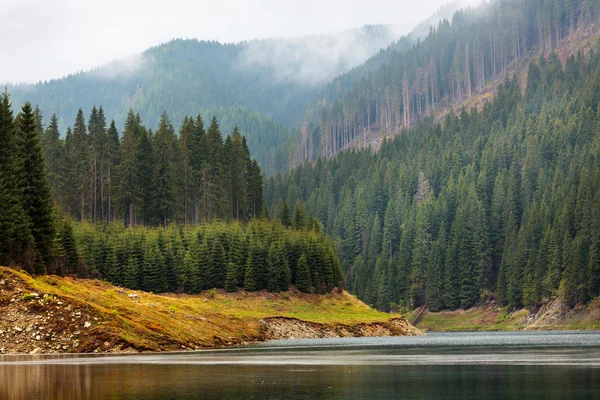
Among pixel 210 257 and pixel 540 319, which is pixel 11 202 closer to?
pixel 210 257

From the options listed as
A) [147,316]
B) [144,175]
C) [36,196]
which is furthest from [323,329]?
[144,175]

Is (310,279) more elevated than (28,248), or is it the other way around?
(28,248)

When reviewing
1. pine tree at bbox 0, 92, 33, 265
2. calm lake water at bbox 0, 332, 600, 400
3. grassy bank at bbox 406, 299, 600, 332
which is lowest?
grassy bank at bbox 406, 299, 600, 332

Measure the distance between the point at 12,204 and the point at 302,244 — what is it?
3098 inches

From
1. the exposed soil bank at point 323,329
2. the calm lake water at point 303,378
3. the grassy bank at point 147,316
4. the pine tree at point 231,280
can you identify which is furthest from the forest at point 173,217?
the calm lake water at point 303,378

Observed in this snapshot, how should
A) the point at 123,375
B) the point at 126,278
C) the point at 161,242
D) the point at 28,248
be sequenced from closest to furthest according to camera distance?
the point at 123,375 → the point at 28,248 → the point at 126,278 → the point at 161,242

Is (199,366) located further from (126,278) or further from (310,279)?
(310,279)

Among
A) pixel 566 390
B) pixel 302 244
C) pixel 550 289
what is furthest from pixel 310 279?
pixel 566 390

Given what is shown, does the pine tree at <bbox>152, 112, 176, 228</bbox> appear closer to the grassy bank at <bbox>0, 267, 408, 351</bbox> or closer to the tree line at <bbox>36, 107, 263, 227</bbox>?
the tree line at <bbox>36, 107, 263, 227</bbox>

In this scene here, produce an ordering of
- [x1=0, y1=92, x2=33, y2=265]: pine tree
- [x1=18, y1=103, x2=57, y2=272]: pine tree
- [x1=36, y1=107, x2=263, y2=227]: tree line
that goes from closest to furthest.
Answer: [x1=0, y1=92, x2=33, y2=265]: pine tree → [x1=18, y1=103, x2=57, y2=272]: pine tree → [x1=36, y1=107, x2=263, y2=227]: tree line

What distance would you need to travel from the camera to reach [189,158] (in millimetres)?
175000

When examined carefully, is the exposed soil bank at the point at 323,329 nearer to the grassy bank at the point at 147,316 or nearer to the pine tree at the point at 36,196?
the grassy bank at the point at 147,316

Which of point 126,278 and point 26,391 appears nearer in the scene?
point 26,391

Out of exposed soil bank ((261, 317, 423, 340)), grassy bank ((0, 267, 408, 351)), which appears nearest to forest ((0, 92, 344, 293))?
grassy bank ((0, 267, 408, 351))
